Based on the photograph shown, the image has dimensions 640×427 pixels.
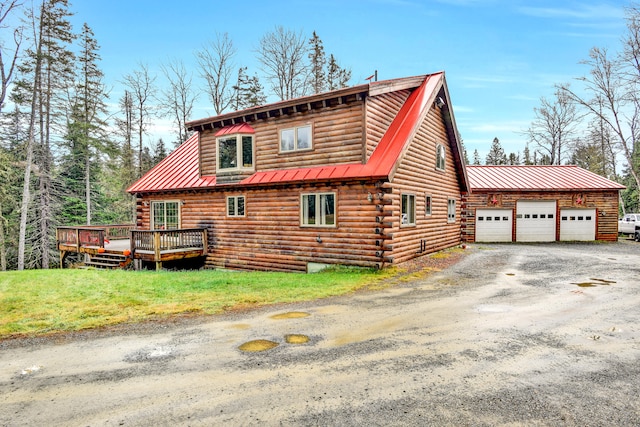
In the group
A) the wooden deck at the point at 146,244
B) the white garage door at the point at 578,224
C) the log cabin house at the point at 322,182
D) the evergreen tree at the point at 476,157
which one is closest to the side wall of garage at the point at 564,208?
the white garage door at the point at 578,224

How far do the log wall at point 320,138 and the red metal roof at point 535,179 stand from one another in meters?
11.8

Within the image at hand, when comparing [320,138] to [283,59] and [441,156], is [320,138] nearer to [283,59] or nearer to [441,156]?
[441,156]

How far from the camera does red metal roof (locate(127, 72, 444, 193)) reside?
1242 cm

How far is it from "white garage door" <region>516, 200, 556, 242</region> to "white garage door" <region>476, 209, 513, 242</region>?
0.77 metres

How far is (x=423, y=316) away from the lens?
7145 mm

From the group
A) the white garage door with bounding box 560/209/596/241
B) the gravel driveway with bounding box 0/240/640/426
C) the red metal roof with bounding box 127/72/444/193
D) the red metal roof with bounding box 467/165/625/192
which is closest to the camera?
the gravel driveway with bounding box 0/240/640/426

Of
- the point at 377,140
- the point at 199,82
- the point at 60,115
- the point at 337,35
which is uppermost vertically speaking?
the point at 337,35

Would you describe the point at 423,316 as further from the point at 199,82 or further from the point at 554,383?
the point at 199,82

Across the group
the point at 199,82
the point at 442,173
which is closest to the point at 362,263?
the point at 442,173

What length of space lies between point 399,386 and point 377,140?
10565mm

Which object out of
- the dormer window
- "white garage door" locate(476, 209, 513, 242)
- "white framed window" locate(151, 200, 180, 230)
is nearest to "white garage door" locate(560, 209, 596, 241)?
"white garage door" locate(476, 209, 513, 242)

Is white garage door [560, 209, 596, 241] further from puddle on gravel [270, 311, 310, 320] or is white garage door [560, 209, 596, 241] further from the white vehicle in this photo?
puddle on gravel [270, 311, 310, 320]

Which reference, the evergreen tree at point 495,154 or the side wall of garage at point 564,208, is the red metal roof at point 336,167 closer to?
the side wall of garage at point 564,208

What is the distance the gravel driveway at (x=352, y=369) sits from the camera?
142 inches
